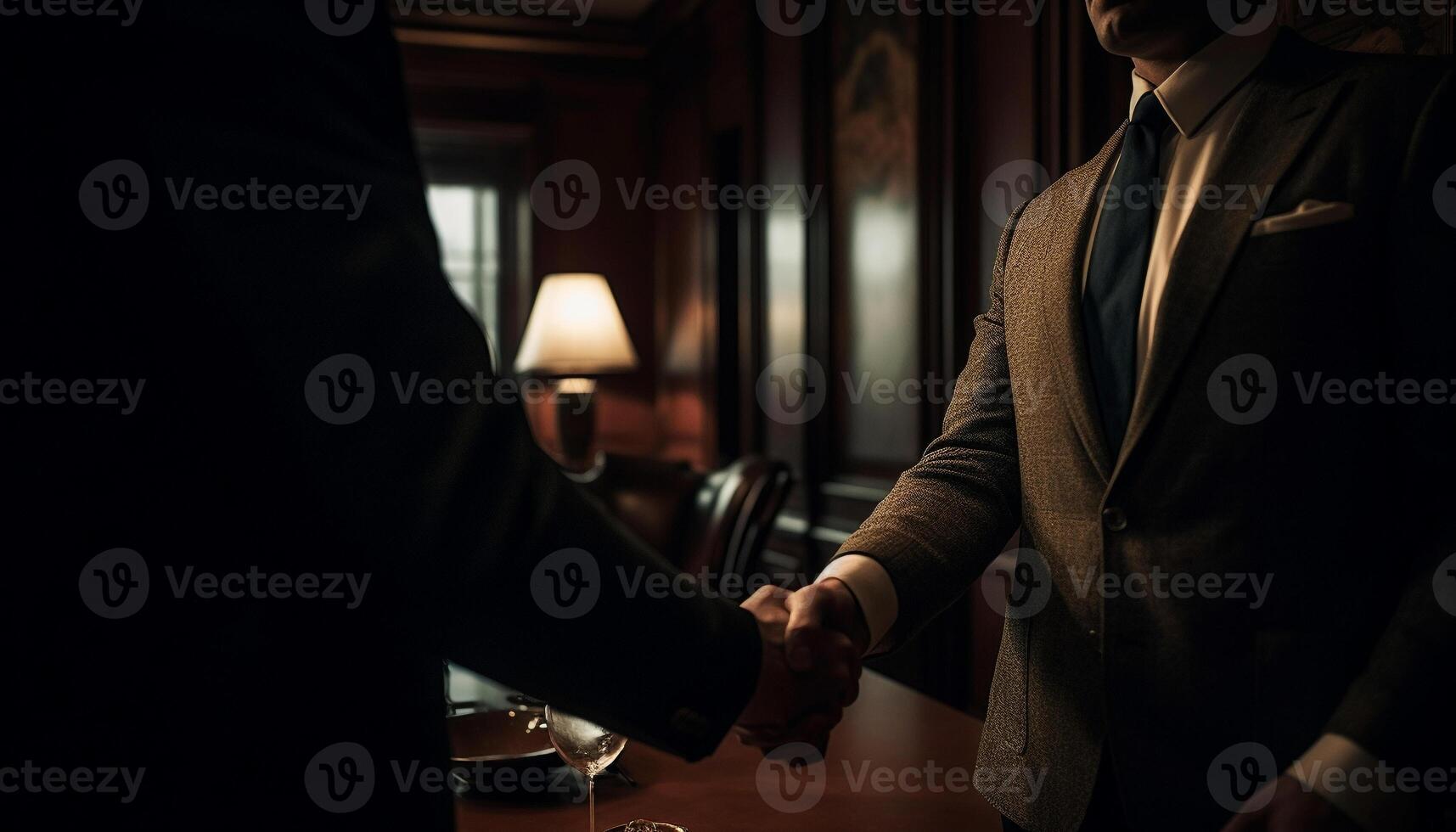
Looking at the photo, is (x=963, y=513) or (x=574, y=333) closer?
(x=963, y=513)

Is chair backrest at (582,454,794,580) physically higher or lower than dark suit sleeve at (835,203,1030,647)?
lower

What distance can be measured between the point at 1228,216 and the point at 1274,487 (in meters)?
0.24

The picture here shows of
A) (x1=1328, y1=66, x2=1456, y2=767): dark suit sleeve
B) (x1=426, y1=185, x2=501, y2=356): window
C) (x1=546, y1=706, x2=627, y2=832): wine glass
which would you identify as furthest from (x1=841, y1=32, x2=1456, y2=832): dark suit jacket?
(x1=426, y1=185, x2=501, y2=356): window

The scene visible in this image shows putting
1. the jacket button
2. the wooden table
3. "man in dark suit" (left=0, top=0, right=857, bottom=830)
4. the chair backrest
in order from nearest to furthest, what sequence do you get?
"man in dark suit" (left=0, top=0, right=857, bottom=830) < the jacket button < the wooden table < the chair backrest

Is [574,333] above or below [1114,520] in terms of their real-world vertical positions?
above

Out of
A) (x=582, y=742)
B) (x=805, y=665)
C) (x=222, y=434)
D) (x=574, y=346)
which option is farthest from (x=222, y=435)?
(x=574, y=346)

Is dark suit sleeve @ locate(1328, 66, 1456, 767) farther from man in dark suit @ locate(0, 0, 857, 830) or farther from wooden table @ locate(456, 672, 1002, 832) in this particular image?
man in dark suit @ locate(0, 0, 857, 830)

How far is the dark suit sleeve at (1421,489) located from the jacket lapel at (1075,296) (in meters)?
0.26

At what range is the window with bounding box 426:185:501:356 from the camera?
5.67 meters

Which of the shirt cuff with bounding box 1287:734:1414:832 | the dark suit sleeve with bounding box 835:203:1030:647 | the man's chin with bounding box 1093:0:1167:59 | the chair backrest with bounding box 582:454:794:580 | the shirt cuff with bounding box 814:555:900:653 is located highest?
the man's chin with bounding box 1093:0:1167:59

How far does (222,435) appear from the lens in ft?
2.45

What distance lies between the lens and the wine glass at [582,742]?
1.10 m

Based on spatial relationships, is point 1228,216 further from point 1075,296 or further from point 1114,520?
point 1114,520

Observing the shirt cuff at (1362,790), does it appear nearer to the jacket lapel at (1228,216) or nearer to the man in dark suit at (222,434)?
the jacket lapel at (1228,216)
